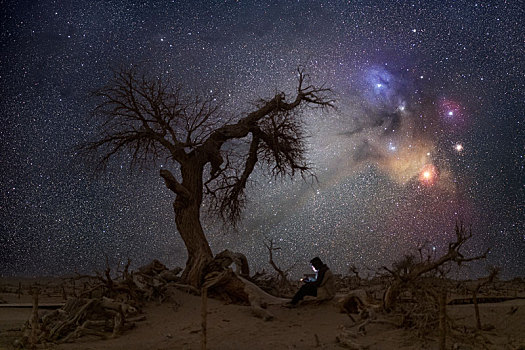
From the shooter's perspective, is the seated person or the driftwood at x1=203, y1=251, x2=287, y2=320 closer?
the seated person

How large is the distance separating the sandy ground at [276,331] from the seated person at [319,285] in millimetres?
290

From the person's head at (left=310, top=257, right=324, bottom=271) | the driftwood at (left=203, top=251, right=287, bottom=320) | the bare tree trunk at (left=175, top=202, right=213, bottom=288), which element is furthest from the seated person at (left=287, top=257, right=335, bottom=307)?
the bare tree trunk at (left=175, top=202, right=213, bottom=288)

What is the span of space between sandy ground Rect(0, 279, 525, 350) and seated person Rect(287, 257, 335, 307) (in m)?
0.29

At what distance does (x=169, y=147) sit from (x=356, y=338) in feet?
30.4

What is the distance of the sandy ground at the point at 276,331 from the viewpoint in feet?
25.4

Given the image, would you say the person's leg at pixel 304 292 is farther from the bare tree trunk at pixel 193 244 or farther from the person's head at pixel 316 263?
the bare tree trunk at pixel 193 244

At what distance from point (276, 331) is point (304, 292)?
8.88ft

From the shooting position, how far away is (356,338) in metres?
8.20

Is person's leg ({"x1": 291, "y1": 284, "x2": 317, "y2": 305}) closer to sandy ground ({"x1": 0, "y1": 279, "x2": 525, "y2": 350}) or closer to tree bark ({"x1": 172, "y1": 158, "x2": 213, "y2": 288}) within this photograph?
sandy ground ({"x1": 0, "y1": 279, "x2": 525, "y2": 350})

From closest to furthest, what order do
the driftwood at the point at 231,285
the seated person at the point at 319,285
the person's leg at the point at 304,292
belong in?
the person's leg at the point at 304,292 → the seated person at the point at 319,285 → the driftwood at the point at 231,285

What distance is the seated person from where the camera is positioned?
11.9 metres

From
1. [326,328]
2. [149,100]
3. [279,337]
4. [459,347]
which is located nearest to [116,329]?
[279,337]

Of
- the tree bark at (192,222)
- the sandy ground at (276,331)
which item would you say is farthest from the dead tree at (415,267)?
the tree bark at (192,222)

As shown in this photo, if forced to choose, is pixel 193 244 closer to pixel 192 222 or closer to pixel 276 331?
pixel 192 222
